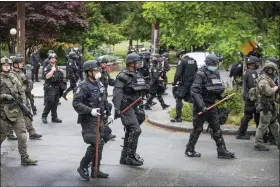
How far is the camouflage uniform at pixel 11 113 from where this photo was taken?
8352 millimetres

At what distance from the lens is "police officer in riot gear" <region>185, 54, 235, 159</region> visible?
8.91 metres

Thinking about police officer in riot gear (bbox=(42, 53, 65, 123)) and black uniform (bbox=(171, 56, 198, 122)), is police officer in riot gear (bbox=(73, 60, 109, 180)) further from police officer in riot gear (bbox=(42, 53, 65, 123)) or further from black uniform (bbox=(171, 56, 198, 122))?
black uniform (bbox=(171, 56, 198, 122))

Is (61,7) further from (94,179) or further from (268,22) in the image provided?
(94,179)

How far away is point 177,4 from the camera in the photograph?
13.0 m

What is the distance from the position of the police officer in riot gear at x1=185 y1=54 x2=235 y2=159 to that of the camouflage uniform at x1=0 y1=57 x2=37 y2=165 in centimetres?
286

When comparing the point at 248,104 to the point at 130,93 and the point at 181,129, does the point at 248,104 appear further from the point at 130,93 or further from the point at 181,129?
the point at 130,93

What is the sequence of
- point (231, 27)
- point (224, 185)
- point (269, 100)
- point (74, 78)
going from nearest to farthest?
point (224, 185)
point (269, 100)
point (231, 27)
point (74, 78)

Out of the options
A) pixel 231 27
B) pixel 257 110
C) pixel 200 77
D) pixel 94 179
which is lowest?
pixel 94 179

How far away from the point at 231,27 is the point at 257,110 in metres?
3.22

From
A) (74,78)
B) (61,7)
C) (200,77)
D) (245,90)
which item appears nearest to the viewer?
(200,77)

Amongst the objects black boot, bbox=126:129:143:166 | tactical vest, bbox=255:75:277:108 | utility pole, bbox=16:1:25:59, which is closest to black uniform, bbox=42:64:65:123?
black boot, bbox=126:129:143:166

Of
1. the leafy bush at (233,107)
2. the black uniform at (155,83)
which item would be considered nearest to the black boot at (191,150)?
the leafy bush at (233,107)

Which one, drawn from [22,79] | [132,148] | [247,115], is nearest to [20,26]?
[22,79]

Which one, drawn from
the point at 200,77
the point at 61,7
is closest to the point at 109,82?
the point at 200,77
